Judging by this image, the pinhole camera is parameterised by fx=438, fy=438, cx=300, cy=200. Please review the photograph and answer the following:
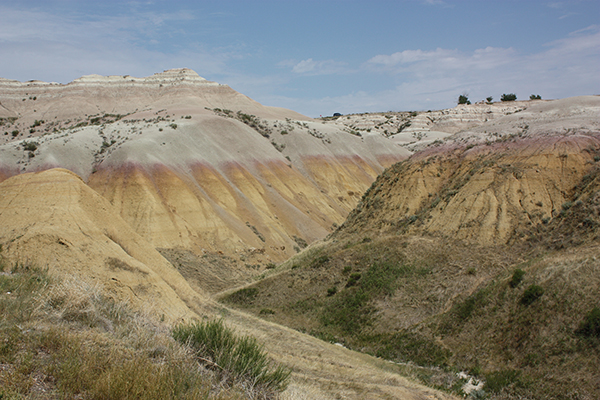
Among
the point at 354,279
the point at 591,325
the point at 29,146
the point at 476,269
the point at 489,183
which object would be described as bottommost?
the point at 354,279

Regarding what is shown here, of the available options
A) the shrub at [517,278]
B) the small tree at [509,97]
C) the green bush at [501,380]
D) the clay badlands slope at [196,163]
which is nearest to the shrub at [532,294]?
the shrub at [517,278]

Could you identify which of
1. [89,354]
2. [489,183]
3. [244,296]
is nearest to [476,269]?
[489,183]

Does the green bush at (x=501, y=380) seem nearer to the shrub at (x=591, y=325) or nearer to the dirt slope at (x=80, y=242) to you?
the shrub at (x=591, y=325)

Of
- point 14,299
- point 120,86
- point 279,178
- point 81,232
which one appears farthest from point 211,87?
point 14,299

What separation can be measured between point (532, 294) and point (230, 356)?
36.2 ft

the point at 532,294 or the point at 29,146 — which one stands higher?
the point at 29,146

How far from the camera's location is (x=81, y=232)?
1514cm

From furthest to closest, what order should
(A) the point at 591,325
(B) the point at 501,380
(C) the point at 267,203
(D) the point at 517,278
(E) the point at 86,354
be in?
(C) the point at 267,203 → (D) the point at 517,278 → (B) the point at 501,380 → (A) the point at 591,325 → (E) the point at 86,354

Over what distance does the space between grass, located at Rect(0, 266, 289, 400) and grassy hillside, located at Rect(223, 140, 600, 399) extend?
8.39 m

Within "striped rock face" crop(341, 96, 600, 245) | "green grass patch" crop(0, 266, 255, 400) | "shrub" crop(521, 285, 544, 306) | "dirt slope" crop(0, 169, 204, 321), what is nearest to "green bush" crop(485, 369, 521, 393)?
"shrub" crop(521, 285, 544, 306)

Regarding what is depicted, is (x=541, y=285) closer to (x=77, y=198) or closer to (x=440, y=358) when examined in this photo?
(x=440, y=358)

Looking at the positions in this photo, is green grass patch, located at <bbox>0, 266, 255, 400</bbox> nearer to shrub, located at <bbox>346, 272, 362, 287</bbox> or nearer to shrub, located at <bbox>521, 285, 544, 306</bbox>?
shrub, located at <bbox>521, 285, 544, 306</bbox>

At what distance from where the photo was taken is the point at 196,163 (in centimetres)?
4816

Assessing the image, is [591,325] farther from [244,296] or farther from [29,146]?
[29,146]
